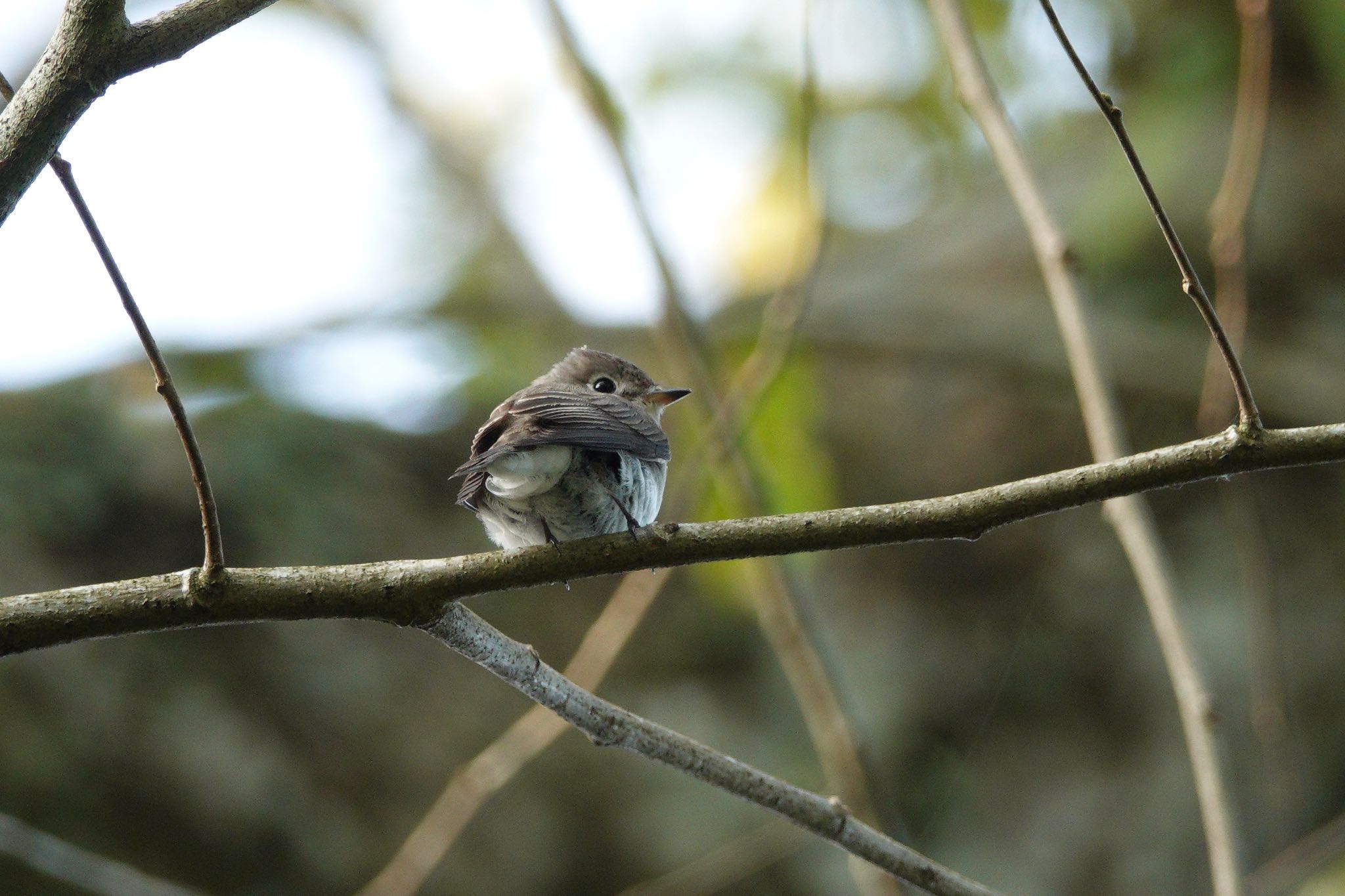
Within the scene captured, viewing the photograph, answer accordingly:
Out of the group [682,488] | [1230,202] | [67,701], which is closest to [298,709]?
[67,701]

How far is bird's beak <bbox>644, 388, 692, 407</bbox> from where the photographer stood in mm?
3344

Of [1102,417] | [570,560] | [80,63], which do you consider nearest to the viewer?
[80,63]

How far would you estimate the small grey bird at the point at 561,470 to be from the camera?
252cm

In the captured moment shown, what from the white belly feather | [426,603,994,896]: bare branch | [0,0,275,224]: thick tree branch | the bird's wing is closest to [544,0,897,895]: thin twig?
the bird's wing

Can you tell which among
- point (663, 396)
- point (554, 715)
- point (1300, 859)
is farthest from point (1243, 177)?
point (554, 715)

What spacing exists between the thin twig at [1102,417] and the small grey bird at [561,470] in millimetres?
1073

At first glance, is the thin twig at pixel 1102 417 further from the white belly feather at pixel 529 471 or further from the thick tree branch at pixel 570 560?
the white belly feather at pixel 529 471

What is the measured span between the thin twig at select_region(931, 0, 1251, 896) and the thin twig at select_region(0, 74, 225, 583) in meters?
1.96

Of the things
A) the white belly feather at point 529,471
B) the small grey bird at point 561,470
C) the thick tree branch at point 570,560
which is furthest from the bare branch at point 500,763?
the thick tree branch at point 570,560

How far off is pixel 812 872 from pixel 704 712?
0.95 metres

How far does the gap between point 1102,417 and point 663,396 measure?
128 centimetres

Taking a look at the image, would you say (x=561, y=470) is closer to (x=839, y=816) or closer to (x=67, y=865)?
(x=839, y=816)

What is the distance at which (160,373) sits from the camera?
→ 1.63 metres

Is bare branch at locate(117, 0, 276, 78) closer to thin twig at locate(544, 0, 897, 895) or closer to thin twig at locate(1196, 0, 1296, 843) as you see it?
thin twig at locate(544, 0, 897, 895)
